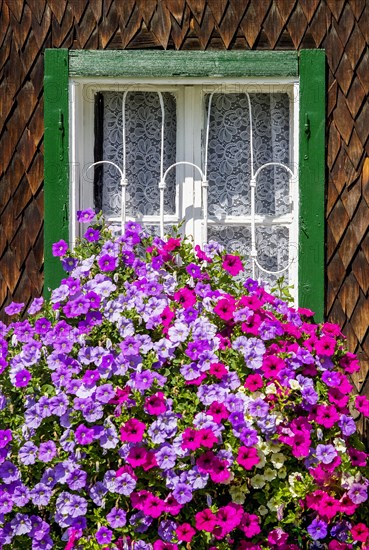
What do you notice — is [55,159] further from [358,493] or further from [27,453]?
[358,493]

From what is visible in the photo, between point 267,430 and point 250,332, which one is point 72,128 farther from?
point 267,430

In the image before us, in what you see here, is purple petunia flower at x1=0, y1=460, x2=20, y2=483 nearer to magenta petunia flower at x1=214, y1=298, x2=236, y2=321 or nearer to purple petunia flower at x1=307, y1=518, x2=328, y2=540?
magenta petunia flower at x1=214, y1=298, x2=236, y2=321

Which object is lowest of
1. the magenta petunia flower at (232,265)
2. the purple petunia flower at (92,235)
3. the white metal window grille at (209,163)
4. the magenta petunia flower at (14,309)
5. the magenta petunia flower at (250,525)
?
the magenta petunia flower at (250,525)

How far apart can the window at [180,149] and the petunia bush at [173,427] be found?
2.27 feet

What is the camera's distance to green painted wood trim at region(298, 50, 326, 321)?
4.92m

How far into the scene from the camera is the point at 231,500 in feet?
13.8

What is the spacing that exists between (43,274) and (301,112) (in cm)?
146

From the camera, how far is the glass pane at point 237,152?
5.15 meters

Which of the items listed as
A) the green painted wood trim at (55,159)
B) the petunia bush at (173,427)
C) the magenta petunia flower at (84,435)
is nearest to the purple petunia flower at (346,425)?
the petunia bush at (173,427)

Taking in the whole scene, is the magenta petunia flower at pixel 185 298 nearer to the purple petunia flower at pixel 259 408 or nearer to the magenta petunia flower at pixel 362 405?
the purple petunia flower at pixel 259 408

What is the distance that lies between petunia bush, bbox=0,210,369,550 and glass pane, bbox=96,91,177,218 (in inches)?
29.4

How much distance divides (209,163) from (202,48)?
0.56 meters

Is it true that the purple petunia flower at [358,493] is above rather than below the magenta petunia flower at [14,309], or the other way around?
below

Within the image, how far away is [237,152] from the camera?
16.9ft
